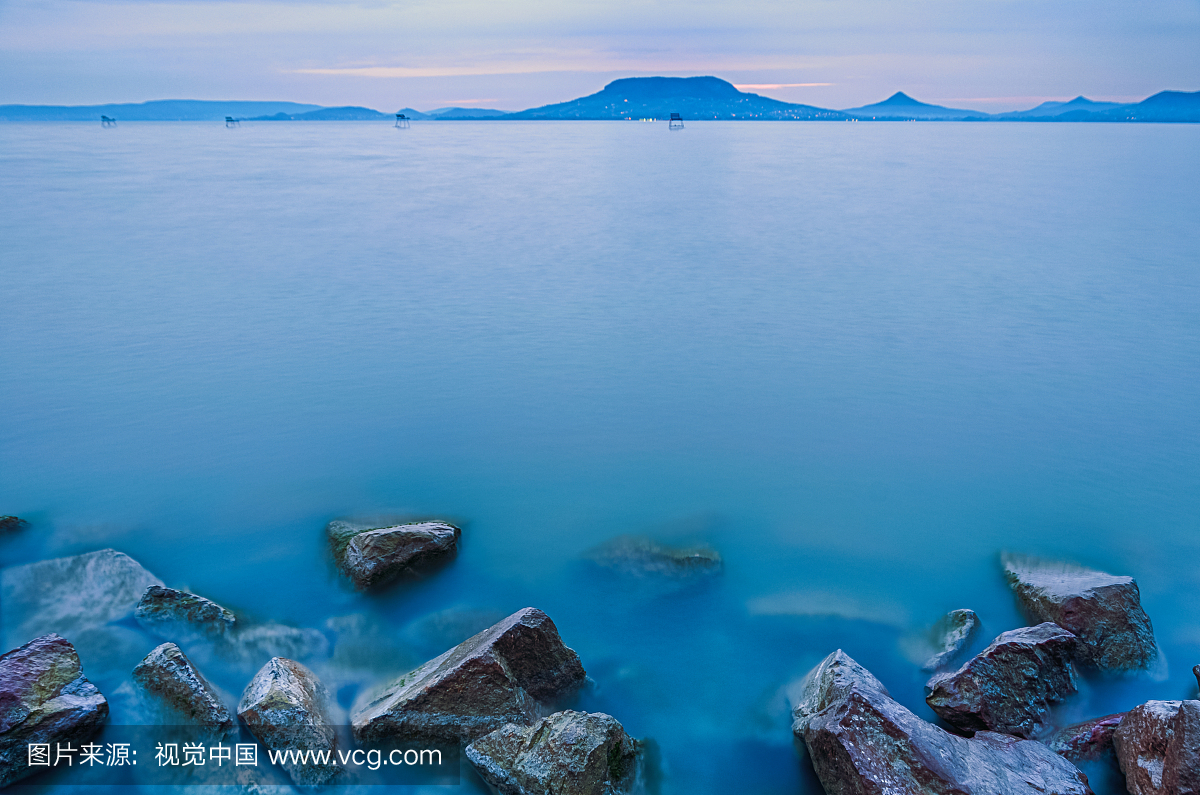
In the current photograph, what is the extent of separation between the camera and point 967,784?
3.63m

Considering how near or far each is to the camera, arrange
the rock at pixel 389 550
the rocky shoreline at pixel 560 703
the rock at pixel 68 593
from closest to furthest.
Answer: the rocky shoreline at pixel 560 703 < the rock at pixel 68 593 < the rock at pixel 389 550

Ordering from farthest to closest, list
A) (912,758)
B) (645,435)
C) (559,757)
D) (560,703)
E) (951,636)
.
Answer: (645,435)
(951,636)
(560,703)
(559,757)
(912,758)

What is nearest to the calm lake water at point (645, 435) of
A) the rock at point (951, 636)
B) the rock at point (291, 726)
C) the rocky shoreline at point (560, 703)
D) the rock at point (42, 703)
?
the rock at point (951, 636)

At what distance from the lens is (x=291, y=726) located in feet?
14.2

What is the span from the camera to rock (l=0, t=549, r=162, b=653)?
5.53 meters

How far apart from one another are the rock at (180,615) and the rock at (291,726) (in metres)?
1.09

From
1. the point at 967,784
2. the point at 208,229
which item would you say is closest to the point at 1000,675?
the point at 967,784

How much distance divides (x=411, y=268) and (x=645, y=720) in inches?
538

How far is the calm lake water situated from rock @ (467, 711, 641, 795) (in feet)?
2.04

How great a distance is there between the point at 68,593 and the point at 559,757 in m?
4.36

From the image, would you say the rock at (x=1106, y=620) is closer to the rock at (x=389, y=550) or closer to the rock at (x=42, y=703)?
the rock at (x=389, y=550)

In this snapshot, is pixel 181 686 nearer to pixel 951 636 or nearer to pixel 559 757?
pixel 559 757

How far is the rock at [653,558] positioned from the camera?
6.20m

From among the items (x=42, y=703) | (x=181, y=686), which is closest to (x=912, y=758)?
(x=181, y=686)
